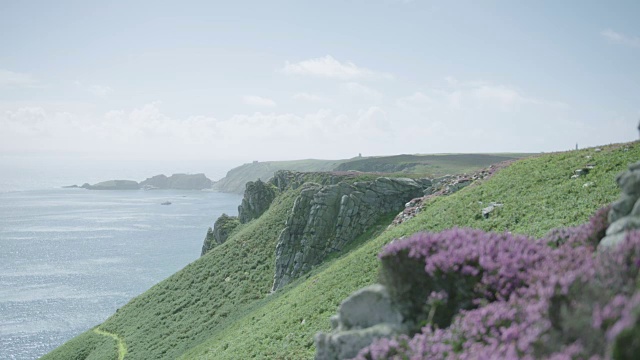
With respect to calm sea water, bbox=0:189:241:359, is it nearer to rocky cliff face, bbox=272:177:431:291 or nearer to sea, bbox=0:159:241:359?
sea, bbox=0:159:241:359

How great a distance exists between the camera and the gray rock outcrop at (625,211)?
8.43 meters

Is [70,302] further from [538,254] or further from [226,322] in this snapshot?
[538,254]

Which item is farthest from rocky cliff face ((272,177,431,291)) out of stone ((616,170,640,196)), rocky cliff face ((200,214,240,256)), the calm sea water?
the calm sea water

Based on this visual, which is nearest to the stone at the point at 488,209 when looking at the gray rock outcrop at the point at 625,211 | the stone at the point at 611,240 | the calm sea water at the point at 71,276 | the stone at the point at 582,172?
the stone at the point at 582,172

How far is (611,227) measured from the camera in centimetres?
891

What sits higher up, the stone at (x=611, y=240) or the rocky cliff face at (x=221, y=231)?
the stone at (x=611, y=240)

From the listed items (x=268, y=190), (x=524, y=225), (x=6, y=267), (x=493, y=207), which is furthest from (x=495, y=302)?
(x=6, y=267)

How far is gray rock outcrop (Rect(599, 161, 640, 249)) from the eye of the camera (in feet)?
27.7

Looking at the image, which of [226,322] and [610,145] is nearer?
[610,145]

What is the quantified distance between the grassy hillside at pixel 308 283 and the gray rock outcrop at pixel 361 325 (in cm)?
1323

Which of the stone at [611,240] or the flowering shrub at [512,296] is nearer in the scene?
the flowering shrub at [512,296]

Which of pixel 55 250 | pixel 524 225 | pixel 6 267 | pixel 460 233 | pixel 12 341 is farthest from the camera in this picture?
pixel 55 250

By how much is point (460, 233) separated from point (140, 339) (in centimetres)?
5276

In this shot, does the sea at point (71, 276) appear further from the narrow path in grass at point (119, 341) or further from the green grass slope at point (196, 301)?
the green grass slope at point (196, 301)
